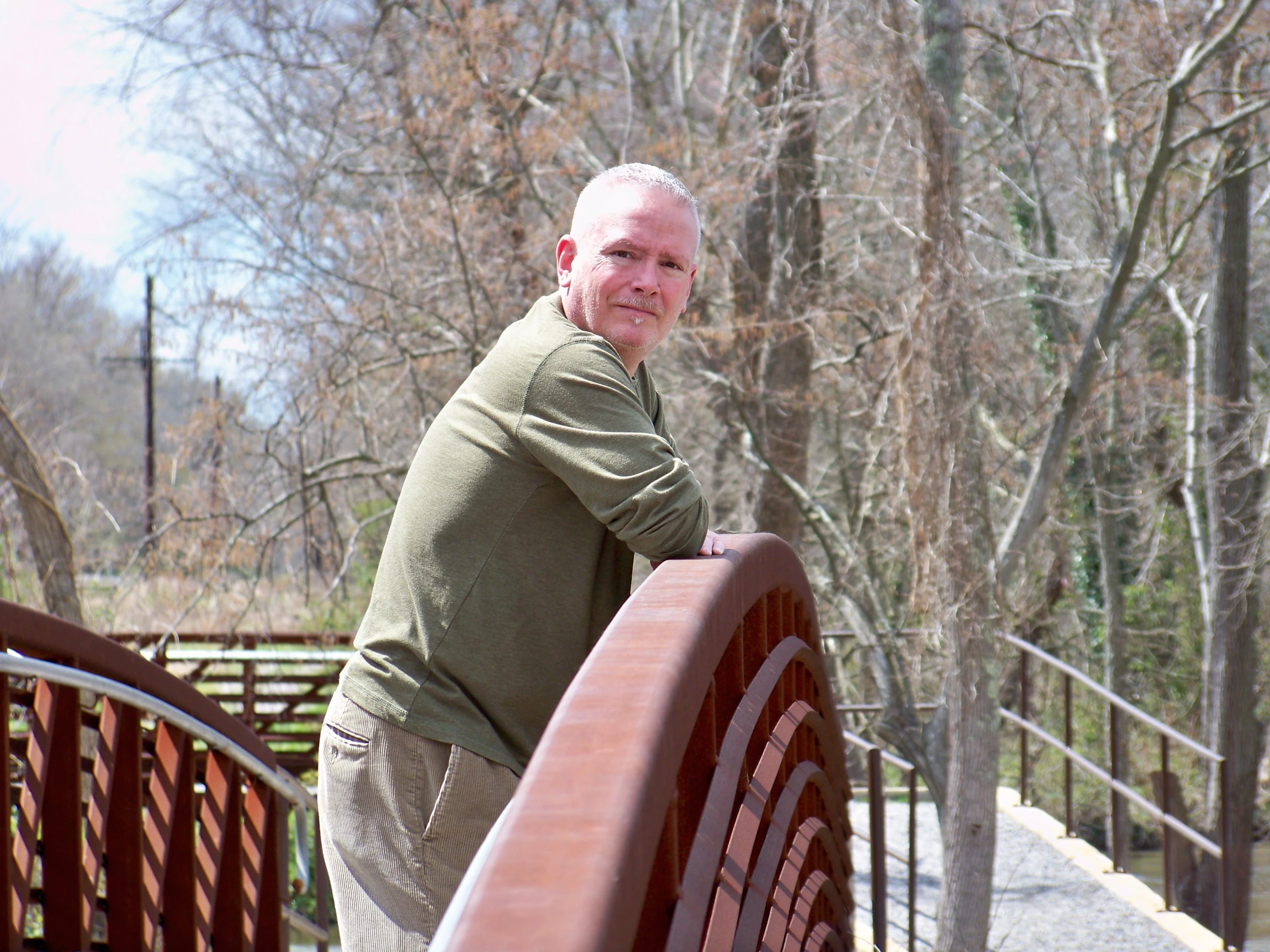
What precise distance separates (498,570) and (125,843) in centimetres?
180

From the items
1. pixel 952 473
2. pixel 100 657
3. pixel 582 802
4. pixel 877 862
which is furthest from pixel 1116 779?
pixel 582 802

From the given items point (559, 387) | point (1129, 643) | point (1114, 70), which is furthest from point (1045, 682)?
point (559, 387)

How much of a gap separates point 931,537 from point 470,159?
5127 mm

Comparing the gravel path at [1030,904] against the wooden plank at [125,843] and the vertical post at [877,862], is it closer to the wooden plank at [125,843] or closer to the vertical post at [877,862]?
the vertical post at [877,862]

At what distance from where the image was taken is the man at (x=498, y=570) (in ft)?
6.03

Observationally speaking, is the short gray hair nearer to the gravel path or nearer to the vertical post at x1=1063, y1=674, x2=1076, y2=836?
the gravel path

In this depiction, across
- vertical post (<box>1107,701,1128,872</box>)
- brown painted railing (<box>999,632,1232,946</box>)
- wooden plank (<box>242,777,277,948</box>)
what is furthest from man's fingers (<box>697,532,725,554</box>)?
vertical post (<box>1107,701,1128,872</box>)

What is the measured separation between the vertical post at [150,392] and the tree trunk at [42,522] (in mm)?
2036

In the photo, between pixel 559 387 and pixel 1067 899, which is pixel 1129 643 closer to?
pixel 1067 899

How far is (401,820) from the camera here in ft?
6.47

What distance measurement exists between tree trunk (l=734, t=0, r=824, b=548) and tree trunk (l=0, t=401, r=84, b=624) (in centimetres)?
460

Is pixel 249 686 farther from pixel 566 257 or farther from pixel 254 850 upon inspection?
pixel 566 257

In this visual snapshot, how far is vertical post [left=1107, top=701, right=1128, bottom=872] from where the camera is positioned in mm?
7809

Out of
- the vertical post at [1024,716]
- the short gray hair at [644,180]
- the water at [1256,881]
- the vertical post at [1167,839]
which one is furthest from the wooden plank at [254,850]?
the water at [1256,881]
